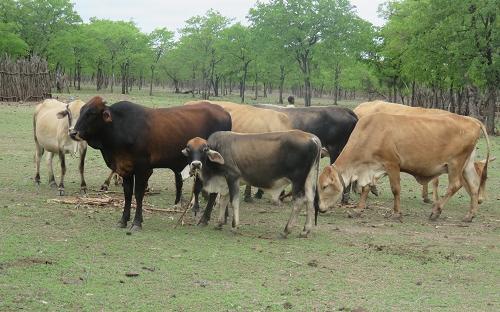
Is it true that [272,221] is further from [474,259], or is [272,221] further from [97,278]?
[97,278]

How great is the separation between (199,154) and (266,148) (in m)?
0.93

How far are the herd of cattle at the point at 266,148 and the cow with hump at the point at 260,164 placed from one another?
0.04ft

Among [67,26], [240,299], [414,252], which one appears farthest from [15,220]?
[67,26]

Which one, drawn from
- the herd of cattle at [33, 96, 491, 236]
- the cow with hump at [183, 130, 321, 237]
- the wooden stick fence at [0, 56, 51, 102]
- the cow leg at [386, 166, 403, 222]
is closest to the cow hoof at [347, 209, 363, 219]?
the herd of cattle at [33, 96, 491, 236]

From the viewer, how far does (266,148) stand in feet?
29.4

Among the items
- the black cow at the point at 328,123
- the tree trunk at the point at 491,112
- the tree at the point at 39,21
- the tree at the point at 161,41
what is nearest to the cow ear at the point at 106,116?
the black cow at the point at 328,123

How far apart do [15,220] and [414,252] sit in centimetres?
536

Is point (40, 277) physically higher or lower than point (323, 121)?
lower

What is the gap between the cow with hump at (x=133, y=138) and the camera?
9.01m

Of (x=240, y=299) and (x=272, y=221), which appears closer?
(x=240, y=299)

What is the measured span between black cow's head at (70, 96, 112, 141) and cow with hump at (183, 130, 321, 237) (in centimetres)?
124

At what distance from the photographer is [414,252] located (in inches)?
330

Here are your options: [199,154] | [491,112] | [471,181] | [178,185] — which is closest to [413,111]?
[471,181]

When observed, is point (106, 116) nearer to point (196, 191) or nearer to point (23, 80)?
point (196, 191)
